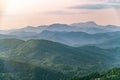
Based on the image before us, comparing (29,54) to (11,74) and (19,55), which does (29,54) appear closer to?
(19,55)

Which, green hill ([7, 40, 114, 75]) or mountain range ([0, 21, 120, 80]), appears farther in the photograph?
green hill ([7, 40, 114, 75])

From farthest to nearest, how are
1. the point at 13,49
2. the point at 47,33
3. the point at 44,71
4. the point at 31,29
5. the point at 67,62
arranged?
the point at 31,29 < the point at 47,33 < the point at 13,49 < the point at 67,62 < the point at 44,71

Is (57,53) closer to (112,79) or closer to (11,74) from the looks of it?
(11,74)

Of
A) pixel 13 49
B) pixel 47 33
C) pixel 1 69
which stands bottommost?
pixel 47 33

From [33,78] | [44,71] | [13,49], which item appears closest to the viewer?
[33,78]

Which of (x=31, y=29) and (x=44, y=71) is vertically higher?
(x=44, y=71)

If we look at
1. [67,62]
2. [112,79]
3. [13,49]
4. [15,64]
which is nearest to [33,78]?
[15,64]

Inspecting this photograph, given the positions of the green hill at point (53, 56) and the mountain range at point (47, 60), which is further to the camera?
the green hill at point (53, 56)

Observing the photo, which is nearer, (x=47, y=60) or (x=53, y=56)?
(x=47, y=60)

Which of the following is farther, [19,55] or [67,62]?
[19,55]

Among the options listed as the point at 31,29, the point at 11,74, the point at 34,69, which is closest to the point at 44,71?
the point at 34,69
